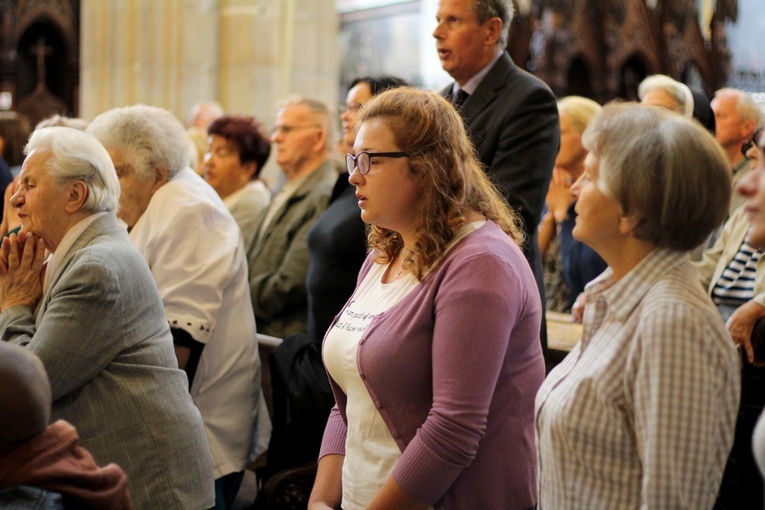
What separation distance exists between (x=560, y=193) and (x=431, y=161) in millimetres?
2778

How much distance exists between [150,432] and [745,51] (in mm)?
13433

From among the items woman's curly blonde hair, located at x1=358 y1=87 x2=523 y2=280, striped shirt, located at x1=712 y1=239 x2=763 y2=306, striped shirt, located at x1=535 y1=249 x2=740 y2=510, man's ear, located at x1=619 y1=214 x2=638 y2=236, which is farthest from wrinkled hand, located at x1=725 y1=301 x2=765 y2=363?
man's ear, located at x1=619 y1=214 x2=638 y2=236

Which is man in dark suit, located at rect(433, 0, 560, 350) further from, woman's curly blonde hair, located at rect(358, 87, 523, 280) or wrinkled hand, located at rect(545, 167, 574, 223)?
wrinkled hand, located at rect(545, 167, 574, 223)

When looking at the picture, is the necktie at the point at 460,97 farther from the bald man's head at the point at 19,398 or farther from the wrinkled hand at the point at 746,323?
the bald man's head at the point at 19,398

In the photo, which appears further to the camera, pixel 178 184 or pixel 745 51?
pixel 745 51

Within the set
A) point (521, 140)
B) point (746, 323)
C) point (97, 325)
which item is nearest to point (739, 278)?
point (746, 323)

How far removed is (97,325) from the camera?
2674 mm

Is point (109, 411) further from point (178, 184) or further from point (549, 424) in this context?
point (549, 424)

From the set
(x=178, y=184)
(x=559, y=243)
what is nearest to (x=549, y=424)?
(x=178, y=184)

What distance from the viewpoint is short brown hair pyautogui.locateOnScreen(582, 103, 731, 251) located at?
1802 mm

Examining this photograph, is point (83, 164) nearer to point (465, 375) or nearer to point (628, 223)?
point (465, 375)

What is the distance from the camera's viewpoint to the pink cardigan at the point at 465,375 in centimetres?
216

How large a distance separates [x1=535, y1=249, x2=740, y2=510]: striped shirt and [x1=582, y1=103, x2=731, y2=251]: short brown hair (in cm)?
6

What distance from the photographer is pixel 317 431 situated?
3496 mm
